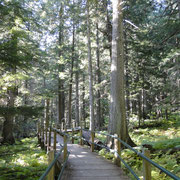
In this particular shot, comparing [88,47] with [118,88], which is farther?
[88,47]

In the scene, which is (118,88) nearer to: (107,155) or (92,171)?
(107,155)

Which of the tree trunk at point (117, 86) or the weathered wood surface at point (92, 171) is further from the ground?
the tree trunk at point (117, 86)

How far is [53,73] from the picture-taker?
22109mm

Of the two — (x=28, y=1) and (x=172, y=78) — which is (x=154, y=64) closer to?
(x=172, y=78)

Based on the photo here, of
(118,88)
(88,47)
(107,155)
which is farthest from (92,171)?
(88,47)

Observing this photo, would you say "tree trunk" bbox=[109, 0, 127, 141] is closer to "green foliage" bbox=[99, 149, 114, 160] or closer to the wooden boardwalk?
"green foliage" bbox=[99, 149, 114, 160]

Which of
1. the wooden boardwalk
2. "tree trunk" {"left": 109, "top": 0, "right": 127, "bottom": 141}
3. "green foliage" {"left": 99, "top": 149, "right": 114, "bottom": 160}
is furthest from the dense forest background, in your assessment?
the wooden boardwalk

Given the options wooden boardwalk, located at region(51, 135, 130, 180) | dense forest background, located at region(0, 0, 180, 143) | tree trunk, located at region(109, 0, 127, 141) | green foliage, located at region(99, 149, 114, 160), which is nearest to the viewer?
wooden boardwalk, located at region(51, 135, 130, 180)

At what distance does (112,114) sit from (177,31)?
6.45 metres

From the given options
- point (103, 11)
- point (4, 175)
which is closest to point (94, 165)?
point (4, 175)

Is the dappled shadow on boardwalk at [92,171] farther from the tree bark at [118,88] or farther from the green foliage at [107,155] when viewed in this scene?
the tree bark at [118,88]

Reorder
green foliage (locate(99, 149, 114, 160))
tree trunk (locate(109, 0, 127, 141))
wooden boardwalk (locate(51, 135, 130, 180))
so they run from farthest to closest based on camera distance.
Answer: tree trunk (locate(109, 0, 127, 141)), green foliage (locate(99, 149, 114, 160)), wooden boardwalk (locate(51, 135, 130, 180))

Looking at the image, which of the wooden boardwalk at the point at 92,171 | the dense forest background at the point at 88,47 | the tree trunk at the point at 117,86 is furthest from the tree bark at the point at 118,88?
the wooden boardwalk at the point at 92,171

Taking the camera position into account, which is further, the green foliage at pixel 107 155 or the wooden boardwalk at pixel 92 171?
the green foliage at pixel 107 155
